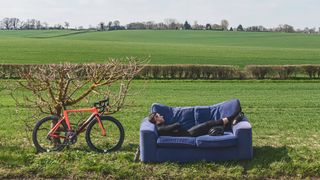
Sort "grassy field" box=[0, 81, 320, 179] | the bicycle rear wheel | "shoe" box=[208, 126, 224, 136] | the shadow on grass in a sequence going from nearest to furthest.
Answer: "grassy field" box=[0, 81, 320, 179], the shadow on grass, "shoe" box=[208, 126, 224, 136], the bicycle rear wheel

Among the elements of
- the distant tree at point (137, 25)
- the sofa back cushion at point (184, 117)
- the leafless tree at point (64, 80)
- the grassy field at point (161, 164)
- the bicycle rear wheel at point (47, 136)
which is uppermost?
the distant tree at point (137, 25)

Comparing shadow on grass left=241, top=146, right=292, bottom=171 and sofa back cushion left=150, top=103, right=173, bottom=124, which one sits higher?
sofa back cushion left=150, top=103, right=173, bottom=124

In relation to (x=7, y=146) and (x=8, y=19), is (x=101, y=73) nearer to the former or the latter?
(x=7, y=146)

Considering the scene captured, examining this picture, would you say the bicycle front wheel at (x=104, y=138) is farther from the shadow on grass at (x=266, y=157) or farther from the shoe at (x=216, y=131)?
the shadow on grass at (x=266, y=157)

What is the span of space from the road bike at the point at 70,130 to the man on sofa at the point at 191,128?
75 centimetres

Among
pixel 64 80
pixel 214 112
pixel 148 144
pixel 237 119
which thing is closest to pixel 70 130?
pixel 64 80

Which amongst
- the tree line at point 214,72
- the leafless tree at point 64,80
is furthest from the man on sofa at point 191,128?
the tree line at point 214,72

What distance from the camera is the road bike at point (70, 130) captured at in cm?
894

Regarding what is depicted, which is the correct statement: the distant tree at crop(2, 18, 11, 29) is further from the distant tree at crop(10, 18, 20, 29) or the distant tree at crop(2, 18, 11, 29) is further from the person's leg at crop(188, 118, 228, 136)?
the person's leg at crop(188, 118, 228, 136)

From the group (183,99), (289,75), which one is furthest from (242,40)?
(183,99)

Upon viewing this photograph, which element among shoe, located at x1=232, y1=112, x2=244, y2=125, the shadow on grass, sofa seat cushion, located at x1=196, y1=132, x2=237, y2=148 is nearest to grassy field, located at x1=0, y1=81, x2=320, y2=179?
the shadow on grass

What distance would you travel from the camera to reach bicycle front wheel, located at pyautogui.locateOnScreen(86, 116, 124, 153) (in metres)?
8.95

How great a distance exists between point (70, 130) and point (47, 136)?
485mm

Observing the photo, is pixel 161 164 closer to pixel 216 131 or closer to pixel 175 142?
pixel 175 142
